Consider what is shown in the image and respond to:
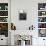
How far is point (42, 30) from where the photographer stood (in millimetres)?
6293

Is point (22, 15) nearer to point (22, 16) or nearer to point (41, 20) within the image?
point (22, 16)

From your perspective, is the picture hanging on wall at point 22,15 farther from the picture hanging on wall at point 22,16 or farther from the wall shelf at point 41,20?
the wall shelf at point 41,20

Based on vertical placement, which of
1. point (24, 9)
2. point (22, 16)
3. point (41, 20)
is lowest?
point (41, 20)

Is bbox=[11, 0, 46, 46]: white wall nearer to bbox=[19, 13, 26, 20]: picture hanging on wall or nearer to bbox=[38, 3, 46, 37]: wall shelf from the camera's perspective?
bbox=[19, 13, 26, 20]: picture hanging on wall

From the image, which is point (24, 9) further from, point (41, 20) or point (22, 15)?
point (41, 20)

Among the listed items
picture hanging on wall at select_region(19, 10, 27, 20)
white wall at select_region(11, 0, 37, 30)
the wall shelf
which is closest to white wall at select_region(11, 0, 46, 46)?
white wall at select_region(11, 0, 37, 30)

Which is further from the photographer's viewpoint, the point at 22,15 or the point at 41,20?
the point at 41,20

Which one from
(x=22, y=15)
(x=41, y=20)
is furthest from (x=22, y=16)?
(x=41, y=20)

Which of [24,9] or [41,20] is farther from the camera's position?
[41,20]

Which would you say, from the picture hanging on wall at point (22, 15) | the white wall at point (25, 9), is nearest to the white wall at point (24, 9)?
the white wall at point (25, 9)

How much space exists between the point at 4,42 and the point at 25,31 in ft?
4.20

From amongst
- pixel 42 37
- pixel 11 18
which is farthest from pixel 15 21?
pixel 42 37

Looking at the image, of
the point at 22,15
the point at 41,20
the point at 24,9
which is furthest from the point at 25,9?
the point at 41,20

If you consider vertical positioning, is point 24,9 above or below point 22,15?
above
